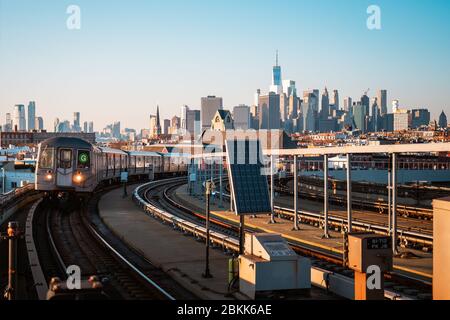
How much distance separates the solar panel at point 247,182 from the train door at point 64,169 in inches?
684

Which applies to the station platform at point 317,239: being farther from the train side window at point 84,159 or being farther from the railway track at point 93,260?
the train side window at point 84,159

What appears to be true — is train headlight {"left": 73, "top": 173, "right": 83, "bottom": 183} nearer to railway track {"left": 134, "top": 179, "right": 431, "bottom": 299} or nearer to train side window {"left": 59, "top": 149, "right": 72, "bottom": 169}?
train side window {"left": 59, "top": 149, "right": 72, "bottom": 169}

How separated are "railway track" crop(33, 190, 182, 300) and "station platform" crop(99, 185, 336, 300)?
0.63m

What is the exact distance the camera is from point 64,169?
32.5 m

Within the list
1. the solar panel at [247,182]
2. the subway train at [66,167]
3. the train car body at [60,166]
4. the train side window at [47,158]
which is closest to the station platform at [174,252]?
the solar panel at [247,182]

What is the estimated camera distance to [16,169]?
70688 mm

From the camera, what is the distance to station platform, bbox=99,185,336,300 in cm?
1501

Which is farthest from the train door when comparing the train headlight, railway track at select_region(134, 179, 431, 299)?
railway track at select_region(134, 179, 431, 299)

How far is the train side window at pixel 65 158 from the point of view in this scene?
3238 cm

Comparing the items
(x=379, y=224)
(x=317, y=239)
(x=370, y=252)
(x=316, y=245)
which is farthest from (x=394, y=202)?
(x=379, y=224)

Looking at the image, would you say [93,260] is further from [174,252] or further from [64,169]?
[64,169]

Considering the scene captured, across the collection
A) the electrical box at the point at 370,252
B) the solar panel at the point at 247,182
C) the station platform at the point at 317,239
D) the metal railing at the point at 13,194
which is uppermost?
the solar panel at the point at 247,182
